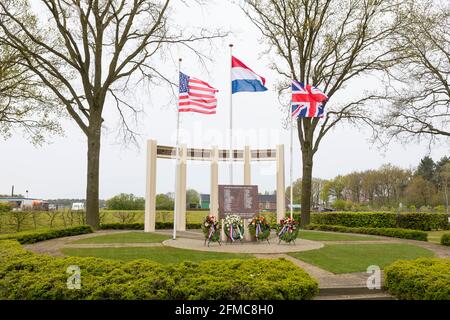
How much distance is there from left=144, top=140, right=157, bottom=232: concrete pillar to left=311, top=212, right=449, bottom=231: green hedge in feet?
43.4

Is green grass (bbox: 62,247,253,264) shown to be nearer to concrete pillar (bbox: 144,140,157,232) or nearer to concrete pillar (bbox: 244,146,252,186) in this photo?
concrete pillar (bbox: 144,140,157,232)

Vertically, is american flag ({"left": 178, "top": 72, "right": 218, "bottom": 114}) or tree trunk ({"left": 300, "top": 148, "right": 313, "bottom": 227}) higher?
american flag ({"left": 178, "top": 72, "right": 218, "bottom": 114})

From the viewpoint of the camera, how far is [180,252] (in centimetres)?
1101

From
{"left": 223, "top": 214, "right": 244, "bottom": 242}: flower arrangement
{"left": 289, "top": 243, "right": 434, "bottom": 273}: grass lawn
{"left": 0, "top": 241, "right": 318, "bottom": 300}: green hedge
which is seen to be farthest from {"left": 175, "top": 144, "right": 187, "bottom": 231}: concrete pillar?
{"left": 0, "top": 241, "right": 318, "bottom": 300}: green hedge

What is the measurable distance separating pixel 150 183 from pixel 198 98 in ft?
21.4

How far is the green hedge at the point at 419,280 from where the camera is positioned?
19.7 feet

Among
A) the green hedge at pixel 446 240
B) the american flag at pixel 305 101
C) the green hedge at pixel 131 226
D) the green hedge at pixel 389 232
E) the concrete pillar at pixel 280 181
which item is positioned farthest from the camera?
the green hedge at pixel 131 226

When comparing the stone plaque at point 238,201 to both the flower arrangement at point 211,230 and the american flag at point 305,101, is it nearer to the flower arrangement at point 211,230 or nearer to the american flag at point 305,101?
the flower arrangement at point 211,230

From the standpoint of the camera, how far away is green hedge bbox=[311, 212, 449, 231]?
76.6 feet

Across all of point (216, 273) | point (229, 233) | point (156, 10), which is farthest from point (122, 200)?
point (216, 273)

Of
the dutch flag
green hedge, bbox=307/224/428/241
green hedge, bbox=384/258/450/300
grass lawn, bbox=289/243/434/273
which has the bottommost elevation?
green hedge, bbox=307/224/428/241

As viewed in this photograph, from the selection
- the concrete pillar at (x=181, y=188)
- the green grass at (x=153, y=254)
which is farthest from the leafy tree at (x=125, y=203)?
the green grass at (x=153, y=254)

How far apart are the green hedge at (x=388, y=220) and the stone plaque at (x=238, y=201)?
13.3 m
